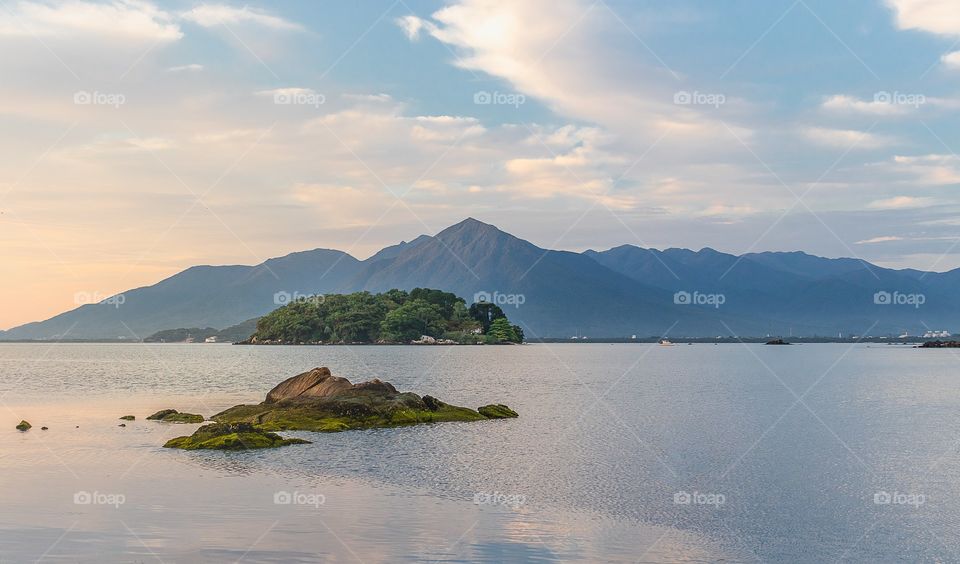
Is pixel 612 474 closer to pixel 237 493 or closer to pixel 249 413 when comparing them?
pixel 237 493

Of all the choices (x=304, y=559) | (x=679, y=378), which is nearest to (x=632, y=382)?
(x=679, y=378)

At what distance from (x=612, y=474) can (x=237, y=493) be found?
17.8 m

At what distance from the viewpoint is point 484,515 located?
2812 cm

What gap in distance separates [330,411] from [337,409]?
1.78 ft
